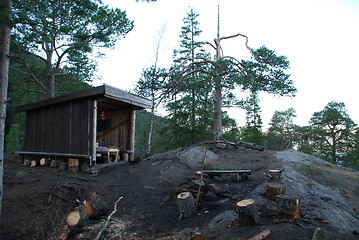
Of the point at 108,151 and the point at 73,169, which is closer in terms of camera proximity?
the point at 73,169

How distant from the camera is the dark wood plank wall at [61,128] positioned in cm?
847

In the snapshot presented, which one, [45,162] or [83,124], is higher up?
[83,124]

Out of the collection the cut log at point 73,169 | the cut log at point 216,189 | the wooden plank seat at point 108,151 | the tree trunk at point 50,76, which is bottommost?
the cut log at point 73,169

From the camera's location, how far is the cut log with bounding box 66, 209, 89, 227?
436 cm

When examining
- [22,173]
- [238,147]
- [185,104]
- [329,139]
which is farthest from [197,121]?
[329,139]

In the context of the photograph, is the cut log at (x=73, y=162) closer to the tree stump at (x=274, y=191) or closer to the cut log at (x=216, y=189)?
the cut log at (x=216, y=189)

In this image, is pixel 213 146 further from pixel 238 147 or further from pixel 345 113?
pixel 345 113

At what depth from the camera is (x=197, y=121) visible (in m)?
18.9

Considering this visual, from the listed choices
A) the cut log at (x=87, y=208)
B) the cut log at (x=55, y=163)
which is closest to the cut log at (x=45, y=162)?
the cut log at (x=55, y=163)

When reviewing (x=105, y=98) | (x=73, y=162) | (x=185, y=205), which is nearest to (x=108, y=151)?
(x=73, y=162)

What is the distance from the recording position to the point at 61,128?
9.34 m

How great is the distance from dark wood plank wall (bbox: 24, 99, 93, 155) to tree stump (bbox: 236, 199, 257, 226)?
638 cm

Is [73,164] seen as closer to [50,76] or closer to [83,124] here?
[83,124]

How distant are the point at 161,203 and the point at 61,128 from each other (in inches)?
242
